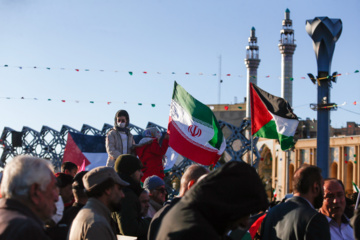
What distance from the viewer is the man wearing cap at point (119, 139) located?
9.95 m

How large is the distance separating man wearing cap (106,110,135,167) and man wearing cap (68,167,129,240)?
15.7 ft

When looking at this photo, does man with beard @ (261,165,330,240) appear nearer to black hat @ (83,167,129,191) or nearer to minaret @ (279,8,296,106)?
black hat @ (83,167,129,191)

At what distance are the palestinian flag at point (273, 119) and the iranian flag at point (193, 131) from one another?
1436 mm

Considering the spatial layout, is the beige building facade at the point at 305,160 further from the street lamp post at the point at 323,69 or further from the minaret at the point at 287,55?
the street lamp post at the point at 323,69

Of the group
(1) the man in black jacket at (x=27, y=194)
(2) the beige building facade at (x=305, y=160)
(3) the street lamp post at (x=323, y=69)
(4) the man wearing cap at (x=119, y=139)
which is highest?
(3) the street lamp post at (x=323, y=69)

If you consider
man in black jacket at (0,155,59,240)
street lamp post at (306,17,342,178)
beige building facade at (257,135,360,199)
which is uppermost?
street lamp post at (306,17,342,178)

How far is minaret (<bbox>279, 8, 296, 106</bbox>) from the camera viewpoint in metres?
64.2

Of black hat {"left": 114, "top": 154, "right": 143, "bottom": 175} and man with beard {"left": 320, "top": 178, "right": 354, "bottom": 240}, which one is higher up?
black hat {"left": 114, "top": 154, "right": 143, "bottom": 175}

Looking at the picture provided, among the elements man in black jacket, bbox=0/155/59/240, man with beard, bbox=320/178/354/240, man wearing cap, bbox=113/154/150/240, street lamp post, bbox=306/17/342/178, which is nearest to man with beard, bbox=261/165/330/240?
man with beard, bbox=320/178/354/240

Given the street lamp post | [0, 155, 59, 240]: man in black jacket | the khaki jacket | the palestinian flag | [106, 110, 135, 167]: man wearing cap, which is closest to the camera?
[0, 155, 59, 240]: man in black jacket

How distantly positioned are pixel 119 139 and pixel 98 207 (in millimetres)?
5203

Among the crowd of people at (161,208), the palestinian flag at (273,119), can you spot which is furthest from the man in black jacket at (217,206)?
the palestinian flag at (273,119)

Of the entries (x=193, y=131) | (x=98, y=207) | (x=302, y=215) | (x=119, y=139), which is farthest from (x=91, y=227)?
(x=193, y=131)

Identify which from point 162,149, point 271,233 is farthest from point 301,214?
point 162,149
